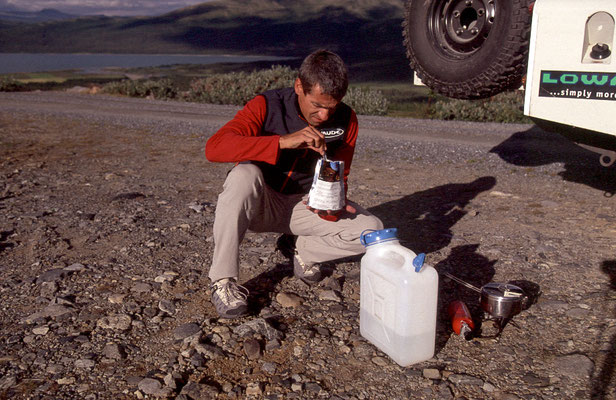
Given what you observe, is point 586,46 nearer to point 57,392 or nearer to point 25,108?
point 57,392

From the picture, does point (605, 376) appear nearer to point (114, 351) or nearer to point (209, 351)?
point (209, 351)

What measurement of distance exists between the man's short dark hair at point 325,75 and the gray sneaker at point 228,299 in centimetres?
116

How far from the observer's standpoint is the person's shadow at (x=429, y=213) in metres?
4.34

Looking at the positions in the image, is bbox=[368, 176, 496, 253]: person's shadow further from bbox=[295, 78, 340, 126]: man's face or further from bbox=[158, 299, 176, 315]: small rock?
bbox=[158, 299, 176, 315]: small rock

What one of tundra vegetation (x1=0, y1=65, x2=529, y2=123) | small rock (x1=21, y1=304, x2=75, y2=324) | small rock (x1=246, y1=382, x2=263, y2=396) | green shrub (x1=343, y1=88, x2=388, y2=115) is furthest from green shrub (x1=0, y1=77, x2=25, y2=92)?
small rock (x1=246, y1=382, x2=263, y2=396)

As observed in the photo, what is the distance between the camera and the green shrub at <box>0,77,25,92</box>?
2043 centimetres

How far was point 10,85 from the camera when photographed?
2089 centimetres

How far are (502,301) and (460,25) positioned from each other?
324 cm

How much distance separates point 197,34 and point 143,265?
152 meters

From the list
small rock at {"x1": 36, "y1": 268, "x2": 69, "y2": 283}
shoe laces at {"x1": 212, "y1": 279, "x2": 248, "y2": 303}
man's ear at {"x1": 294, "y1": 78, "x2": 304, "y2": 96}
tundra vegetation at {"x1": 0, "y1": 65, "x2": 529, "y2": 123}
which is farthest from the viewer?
tundra vegetation at {"x1": 0, "y1": 65, "x2": 529, "y2": 123}

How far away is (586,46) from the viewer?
420cm

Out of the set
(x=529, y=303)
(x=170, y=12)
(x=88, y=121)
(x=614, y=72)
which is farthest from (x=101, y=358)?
(x=170, y=12)

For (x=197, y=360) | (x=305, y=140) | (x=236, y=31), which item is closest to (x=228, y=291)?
(x=197, y=360)

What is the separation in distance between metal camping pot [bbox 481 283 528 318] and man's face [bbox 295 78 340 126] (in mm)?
1295
